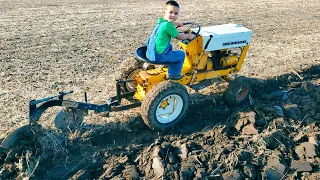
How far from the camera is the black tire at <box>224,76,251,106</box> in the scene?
6.36 metres

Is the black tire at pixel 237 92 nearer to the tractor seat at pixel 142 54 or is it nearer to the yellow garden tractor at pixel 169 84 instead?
the yellow garden tractor at pixel 169 84

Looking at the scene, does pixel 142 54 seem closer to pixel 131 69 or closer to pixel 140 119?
pixel 131 69

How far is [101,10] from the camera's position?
13.7 meters

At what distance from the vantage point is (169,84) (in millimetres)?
5398

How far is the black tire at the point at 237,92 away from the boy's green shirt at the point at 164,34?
1.60 m

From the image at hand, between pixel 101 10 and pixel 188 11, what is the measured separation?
10.7 ft

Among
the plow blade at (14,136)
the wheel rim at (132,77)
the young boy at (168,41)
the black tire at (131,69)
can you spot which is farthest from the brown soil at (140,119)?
the young boy at (168,41)

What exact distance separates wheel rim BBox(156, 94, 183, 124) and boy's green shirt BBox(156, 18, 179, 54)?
2.47 ft

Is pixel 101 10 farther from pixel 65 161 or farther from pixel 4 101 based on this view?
pixel 65 161

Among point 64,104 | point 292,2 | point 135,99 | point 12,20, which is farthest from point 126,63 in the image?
point 292,2

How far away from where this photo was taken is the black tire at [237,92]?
6359 mm

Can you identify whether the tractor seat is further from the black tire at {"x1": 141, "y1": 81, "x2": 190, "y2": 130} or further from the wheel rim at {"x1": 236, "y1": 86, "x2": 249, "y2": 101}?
the wheel rim at {"x1": 236, "y1": 86, "x2": 249, "y2": 101}

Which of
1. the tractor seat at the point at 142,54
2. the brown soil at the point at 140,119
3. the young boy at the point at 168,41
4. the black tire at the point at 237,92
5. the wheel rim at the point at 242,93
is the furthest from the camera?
the wheel rim at the point at 242,93

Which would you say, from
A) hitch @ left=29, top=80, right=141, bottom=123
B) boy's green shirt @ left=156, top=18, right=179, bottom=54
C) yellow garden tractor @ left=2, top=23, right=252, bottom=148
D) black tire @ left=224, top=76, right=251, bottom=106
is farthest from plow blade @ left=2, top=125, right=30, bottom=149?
black tire @ left=224, top=76, right=251, bottom=106
